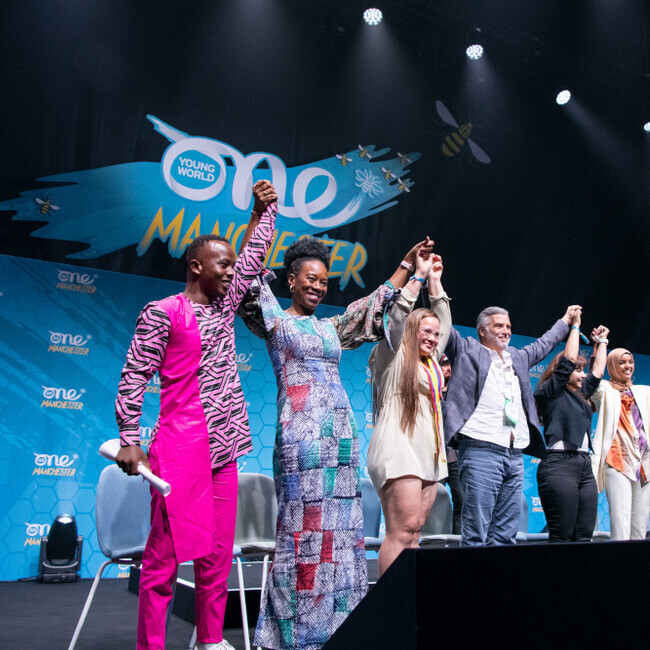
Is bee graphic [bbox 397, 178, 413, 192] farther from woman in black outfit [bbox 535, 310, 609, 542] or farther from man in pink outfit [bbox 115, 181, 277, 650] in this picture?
man in pink outfit [bbox 115, 181, 277, 650]

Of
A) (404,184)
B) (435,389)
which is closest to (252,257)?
(435,389)

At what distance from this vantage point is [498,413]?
3.55 m

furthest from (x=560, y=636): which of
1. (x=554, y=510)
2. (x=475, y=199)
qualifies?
(x=475, y=199)

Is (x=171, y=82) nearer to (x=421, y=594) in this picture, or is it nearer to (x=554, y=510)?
(x=554, y=510)

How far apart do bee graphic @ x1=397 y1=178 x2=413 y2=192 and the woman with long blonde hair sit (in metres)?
3.41

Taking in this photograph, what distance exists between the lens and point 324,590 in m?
Answer: 2.43

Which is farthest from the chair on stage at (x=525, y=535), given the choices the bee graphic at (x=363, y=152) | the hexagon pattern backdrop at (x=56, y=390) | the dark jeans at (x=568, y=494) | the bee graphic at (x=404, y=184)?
the bee graphic at (x=363, y=152)

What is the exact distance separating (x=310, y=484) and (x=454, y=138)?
5.04m

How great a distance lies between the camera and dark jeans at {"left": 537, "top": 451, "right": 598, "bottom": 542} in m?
4.03

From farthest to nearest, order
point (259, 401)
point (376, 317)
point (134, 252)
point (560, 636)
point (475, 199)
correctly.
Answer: point (475, 199), point (259, 401), point (134, 252), point (376, 317), point (560, 636)

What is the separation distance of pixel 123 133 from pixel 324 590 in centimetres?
419

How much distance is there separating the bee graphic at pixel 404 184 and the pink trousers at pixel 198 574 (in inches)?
185

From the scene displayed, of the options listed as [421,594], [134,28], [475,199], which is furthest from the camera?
[475,199]

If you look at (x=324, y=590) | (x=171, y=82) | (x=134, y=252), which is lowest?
(x=324, y=590)
